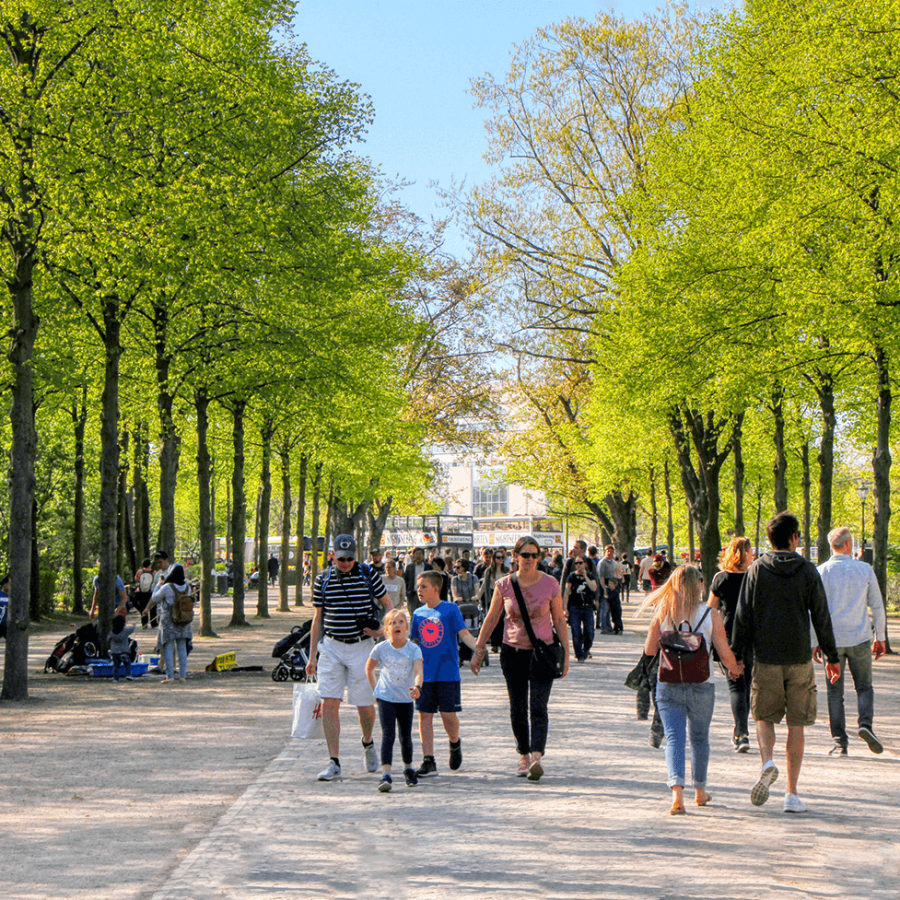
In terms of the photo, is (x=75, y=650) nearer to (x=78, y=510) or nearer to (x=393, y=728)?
(x=393, y=728)

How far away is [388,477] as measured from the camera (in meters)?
43.6

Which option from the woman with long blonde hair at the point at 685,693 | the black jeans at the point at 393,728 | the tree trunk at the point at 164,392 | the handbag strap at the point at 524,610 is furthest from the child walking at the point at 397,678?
the tree trunk at the point at 164,392

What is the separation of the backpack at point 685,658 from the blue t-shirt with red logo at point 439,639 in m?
2.12

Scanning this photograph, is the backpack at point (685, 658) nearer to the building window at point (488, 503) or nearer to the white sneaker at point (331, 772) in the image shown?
the white sneaker at point (331, 772)

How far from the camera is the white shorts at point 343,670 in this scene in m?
9.56

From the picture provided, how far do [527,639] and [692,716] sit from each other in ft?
5.48

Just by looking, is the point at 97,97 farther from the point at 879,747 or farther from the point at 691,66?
the point at 691,66

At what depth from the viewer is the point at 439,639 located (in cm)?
970

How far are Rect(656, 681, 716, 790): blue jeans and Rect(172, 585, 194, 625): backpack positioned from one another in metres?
10.2

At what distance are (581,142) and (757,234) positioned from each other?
16.6 metres

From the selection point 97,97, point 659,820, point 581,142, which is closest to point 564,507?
point 581,142

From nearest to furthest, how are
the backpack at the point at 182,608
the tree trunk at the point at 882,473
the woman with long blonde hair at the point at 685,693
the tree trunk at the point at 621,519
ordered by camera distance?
the woman with long blonde hair at the point at 685,693 < the backpack at the point at 182,608 < the tree trunk at the point at 882,473 < the tree trunk at the point at 621,519

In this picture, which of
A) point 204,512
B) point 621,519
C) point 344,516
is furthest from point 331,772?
point 621,519

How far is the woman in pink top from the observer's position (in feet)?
30.2
